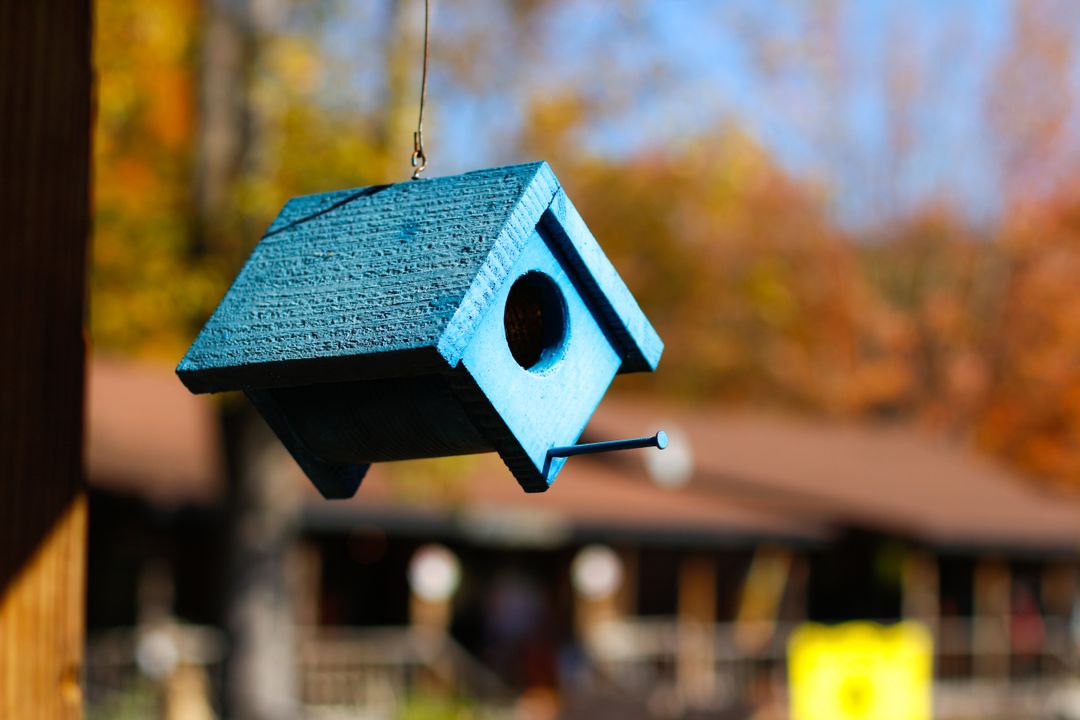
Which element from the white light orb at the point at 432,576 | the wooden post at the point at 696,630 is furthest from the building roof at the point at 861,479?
the white light orb at the point at 432,576

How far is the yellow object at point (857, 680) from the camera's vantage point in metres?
10.3

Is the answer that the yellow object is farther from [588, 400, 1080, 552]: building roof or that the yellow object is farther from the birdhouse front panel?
the birdhouse front panel

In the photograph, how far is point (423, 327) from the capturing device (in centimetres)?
215

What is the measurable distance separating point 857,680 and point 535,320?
8356 millimetres

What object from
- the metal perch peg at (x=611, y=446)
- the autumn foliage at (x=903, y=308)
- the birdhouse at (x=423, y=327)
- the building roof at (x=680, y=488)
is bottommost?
the metal perch peg at (x=611, y=446)

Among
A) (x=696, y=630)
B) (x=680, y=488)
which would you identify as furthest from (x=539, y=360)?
(x=680, y=488)

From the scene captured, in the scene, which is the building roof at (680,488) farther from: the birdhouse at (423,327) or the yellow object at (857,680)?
the birdhouse at (423,327)

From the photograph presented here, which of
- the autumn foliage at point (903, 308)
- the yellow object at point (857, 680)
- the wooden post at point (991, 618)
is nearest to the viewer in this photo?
the yellow object at point (857, 680)

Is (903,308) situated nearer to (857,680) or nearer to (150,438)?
(150,438)

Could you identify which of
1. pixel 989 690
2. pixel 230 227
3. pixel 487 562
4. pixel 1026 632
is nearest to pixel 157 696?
pixel 230 227

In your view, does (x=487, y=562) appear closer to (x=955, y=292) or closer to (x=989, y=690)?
(x=989, y=690)

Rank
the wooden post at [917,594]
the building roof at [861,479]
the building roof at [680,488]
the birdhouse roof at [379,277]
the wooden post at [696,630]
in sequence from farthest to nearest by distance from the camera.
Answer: the wooden post at [917,594] < the building roof at [861,479] < the wooden post at [696,630] < the building roof at [680,488] < the birdhouse roof at [379,277]

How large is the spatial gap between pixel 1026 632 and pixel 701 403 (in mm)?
12938

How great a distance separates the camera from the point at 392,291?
7.45 feet
